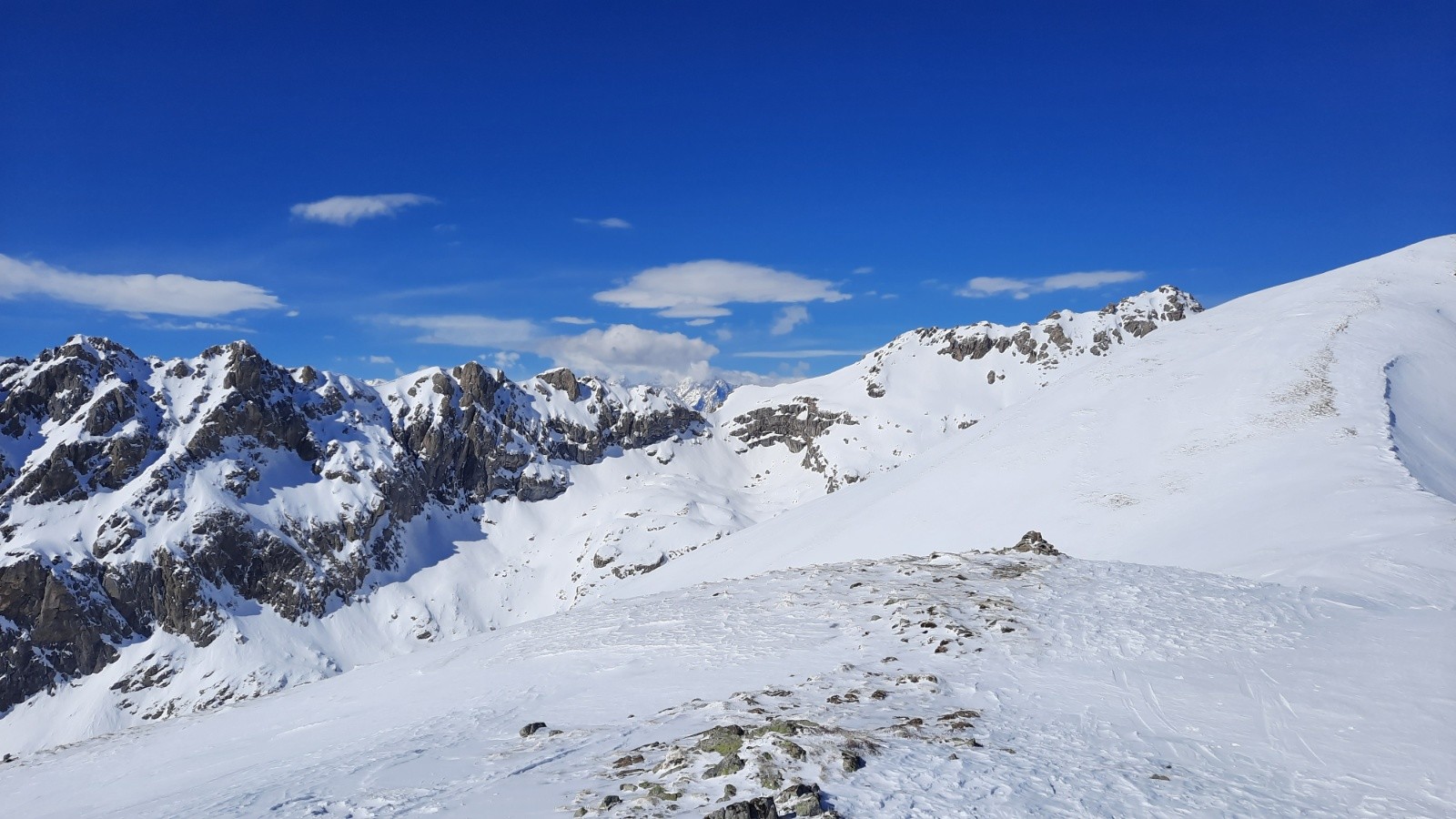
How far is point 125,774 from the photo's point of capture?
752 inches

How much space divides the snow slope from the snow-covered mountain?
260 ft

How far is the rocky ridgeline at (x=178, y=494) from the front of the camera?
142 metres

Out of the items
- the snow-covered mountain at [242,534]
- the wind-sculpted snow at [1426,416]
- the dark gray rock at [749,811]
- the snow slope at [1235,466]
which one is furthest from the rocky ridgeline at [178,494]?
the dark gray rock at [749,811]

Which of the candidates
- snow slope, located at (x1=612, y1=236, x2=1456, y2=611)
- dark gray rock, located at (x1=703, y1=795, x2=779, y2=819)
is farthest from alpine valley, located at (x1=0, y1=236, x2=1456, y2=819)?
snow slope, located at (x1=612, y1=236, x2=1456, y2=611)

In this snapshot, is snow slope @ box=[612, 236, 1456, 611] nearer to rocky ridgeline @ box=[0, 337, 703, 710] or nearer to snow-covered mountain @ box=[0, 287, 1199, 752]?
snow-covered mountain @ box=[0, 287, 1199, 752]

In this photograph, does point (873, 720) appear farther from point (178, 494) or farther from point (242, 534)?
point (178, 494)

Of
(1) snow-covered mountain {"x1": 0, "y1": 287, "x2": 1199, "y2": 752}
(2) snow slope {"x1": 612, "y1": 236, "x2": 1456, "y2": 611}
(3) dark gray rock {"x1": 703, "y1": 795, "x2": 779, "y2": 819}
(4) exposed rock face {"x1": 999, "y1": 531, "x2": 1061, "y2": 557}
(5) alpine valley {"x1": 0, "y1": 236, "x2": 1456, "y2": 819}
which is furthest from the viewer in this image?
(1) snow-covered mountain {"x1": 0, "y1": 287, "x2": 1199, "y2": 752}

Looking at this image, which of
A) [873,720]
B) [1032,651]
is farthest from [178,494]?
[873,720]

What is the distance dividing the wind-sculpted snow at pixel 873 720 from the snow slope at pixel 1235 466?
6585 mm

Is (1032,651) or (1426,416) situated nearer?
(1032,651)

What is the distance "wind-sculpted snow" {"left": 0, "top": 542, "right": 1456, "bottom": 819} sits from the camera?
38.3 ft

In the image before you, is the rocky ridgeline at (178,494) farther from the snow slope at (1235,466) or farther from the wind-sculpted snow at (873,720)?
the wind-sculpted snow at (873,720)

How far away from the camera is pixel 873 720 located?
14.5 meters

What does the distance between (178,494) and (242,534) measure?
1459 cm
